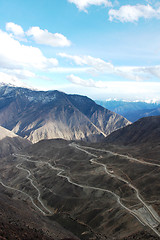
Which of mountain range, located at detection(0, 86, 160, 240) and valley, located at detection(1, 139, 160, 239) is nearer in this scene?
mountain range, located at detection(0, 86, 160, 240)

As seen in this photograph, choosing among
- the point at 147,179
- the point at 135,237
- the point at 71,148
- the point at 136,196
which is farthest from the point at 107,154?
the point at 135,237

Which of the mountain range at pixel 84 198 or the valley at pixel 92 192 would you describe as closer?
the mountain range at pixel 84 198

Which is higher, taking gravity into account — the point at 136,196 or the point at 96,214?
the point at 136,196

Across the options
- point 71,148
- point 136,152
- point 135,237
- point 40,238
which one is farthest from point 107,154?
point 40,238

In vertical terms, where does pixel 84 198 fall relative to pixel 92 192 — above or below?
below

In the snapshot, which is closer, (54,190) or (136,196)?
(136,196)

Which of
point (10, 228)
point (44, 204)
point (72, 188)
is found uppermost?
point (10, 228)

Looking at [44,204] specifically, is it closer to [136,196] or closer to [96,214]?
[96,214]

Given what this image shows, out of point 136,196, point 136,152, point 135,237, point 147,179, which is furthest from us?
point 136,152

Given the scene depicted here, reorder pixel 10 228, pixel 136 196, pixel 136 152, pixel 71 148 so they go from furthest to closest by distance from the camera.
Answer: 1. pixel 71 148
2. pixel 136 152
3. pixel 136 196
4. pixel 10 228

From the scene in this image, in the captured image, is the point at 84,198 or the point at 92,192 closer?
the point at 84,198
